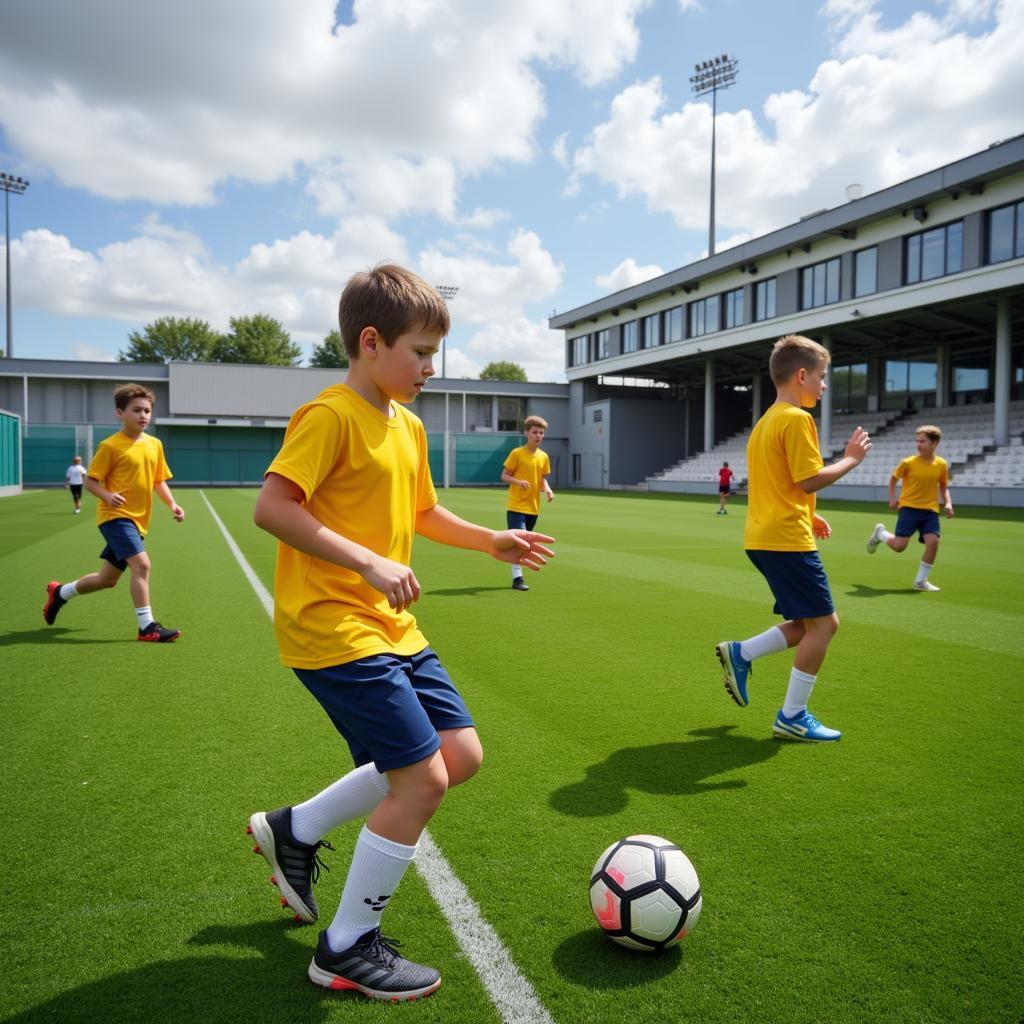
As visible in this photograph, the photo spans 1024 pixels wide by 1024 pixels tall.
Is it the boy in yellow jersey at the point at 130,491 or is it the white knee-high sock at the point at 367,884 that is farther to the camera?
the boy in yellow jersey at the point at 130,491

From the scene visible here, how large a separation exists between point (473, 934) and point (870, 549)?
1055 cm

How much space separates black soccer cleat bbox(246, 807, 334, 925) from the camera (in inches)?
108

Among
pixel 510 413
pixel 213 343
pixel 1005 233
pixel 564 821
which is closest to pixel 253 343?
pixel 213 343

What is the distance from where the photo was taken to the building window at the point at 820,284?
117 feet

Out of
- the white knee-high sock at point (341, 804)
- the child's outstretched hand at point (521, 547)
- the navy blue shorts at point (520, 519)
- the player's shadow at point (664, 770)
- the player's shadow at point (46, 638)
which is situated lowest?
the player's shadow at point (46, 638)

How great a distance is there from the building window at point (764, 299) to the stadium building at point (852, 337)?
66 mm

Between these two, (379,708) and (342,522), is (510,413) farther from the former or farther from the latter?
(379,708)

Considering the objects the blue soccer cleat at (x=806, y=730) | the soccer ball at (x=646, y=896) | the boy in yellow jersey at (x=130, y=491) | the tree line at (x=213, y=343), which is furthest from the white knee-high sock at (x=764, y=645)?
the tree line at (x=213, y=343)

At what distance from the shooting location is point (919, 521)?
33.5ft

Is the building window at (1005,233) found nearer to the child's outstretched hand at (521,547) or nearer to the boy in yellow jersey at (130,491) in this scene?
the boy in yellow jersey at (130,491)

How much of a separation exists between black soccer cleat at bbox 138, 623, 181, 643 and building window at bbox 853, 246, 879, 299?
33.0 m

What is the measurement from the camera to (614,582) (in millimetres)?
10789

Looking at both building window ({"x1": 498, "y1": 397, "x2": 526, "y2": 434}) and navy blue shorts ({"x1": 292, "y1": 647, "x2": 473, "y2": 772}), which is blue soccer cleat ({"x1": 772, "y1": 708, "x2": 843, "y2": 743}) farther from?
building window ({"x1": 498, "y1": 397, "x2": 526, "y2": 434})

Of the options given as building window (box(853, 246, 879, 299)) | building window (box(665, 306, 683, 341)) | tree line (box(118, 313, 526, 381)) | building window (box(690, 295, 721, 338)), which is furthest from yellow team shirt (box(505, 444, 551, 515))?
tree line (box(118, 313, 526, 381))
